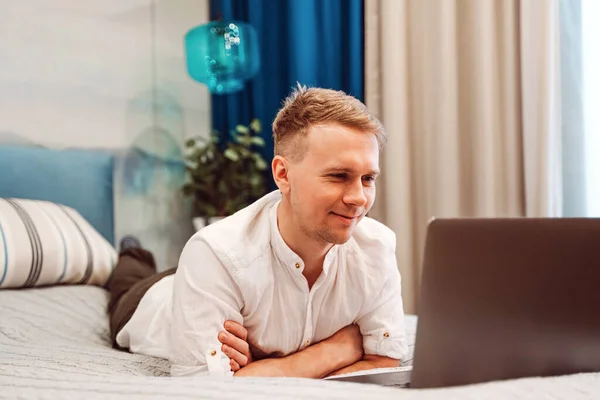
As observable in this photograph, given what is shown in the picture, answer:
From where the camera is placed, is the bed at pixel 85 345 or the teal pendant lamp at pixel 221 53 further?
the teal pendant lamp at pixel 221 53

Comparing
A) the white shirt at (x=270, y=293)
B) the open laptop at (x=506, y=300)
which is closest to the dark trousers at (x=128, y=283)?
the white shirt at (x=270, y=293)

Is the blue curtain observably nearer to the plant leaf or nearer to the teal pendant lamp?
the teal pendant lamp

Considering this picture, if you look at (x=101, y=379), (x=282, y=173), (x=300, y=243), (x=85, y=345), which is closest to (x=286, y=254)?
(x=300, y=243)

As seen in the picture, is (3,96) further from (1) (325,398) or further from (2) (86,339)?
(1) (325,398)

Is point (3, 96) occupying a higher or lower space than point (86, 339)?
higher

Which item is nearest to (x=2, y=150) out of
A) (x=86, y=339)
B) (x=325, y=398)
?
(x=86, y=339)

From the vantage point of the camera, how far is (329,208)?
1196 mm

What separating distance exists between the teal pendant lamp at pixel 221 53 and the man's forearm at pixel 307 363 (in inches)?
66.5

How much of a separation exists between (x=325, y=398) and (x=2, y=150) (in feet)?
6.69

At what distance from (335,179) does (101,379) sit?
0.58 m

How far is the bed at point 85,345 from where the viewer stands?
688mm

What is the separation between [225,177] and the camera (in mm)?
2859

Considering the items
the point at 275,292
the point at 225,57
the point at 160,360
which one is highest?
the point at 225,57

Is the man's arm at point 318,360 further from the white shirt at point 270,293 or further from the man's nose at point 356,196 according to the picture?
the man's nose at point 356,196
